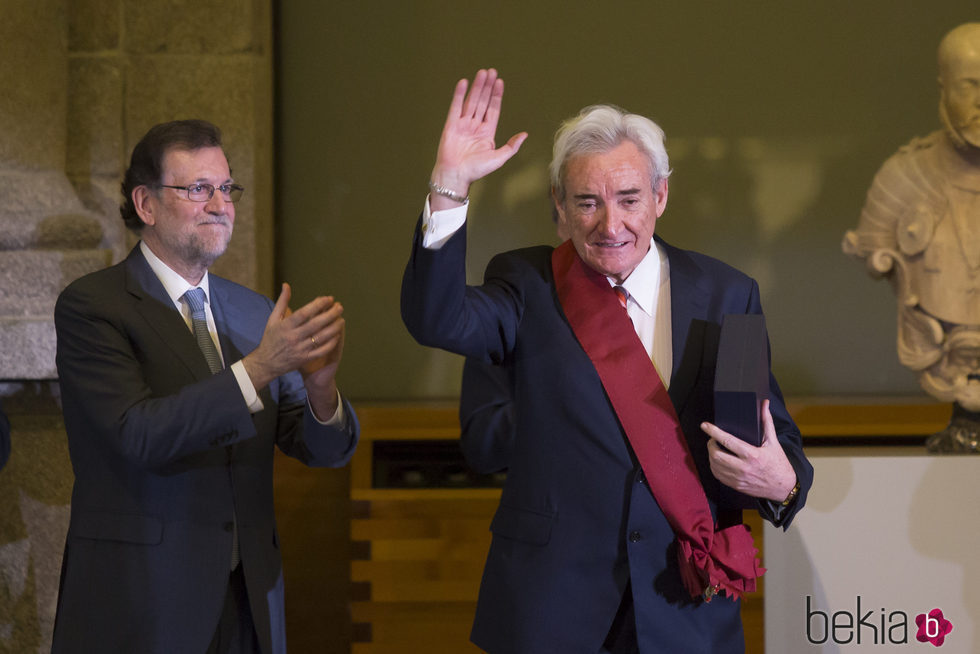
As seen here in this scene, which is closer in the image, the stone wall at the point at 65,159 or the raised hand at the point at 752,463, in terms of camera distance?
the raised hand at the point at 752,463

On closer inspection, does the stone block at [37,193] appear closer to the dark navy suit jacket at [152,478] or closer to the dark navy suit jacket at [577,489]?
the dark navy suit jacket at [152,478]

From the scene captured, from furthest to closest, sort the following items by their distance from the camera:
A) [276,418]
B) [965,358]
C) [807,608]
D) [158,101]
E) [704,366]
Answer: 1. [158,101]
2. [965,358]
3. [807,608]
4. [276,418]
5. [704,366]

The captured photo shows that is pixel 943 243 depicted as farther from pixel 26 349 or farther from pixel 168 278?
pixel 26 349

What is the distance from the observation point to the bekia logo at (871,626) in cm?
228

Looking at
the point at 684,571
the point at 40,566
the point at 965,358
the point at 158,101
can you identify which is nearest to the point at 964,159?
the point at 965,358

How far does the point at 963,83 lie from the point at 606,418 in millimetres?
1468

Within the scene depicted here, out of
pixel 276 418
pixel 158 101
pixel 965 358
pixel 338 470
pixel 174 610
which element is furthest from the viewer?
pixel 338 470

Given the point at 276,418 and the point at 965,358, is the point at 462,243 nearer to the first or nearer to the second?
the point at 276,418

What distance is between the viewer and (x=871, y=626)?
89.9 inches

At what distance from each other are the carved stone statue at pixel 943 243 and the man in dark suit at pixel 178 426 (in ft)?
4.73

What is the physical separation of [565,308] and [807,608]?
1.04m

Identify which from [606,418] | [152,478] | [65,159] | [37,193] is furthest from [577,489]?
[65,159]

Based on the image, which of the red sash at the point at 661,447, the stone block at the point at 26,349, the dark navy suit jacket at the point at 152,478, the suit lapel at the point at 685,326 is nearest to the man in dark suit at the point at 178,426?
the dark navy suit jacket at the point at 152,478

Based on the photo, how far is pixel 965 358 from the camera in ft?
8.50
